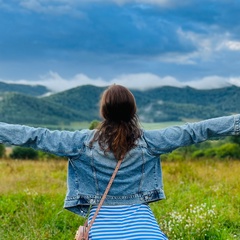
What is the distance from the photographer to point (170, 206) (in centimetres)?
764

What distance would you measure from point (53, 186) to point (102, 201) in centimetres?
610

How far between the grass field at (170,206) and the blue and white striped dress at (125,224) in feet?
8.41

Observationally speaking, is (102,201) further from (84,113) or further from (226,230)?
(84,113)

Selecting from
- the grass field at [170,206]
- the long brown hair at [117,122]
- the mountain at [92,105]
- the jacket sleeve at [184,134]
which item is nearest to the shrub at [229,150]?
the grass field at [170,206]

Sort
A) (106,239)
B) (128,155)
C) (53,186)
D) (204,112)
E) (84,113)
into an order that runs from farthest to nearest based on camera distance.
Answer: (84,113) < (204,112) < (53,186) < (128,155) < (106,239)

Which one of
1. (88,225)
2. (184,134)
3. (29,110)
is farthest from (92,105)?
(88,225)

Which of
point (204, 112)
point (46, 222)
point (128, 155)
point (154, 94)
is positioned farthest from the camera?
point (154, 94)

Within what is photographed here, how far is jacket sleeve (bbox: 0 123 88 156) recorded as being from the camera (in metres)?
3.75

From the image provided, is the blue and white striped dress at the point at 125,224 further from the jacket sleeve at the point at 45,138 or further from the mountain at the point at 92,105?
the mountain at the point at 92,105

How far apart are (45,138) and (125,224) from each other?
782 mm

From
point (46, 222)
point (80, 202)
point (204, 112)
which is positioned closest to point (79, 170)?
point (80, 202)

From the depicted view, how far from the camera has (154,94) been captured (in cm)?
16875

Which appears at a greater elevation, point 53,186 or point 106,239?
point 106,239

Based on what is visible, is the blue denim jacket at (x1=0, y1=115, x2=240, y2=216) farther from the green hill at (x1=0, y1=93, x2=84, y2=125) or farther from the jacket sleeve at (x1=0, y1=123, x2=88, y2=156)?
the green hill at (x1=0, y1=93, x2=84, y2=125)
